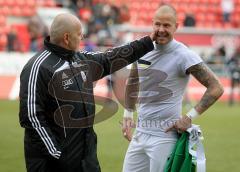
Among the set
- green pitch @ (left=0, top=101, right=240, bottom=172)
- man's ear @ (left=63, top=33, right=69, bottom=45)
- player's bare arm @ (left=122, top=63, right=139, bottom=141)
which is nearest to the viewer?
man's ear @ (left=63, top=33, right=69, bottom=45)

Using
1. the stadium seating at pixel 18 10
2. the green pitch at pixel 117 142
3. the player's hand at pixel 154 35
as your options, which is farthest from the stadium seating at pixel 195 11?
the player's hand at pixel 154 35

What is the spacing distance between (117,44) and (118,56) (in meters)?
19.0

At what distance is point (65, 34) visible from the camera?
577 cm

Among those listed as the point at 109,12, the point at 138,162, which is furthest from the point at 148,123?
the point at 109,12

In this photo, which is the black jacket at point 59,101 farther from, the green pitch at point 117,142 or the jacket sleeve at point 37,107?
the green pitch at point 117,142

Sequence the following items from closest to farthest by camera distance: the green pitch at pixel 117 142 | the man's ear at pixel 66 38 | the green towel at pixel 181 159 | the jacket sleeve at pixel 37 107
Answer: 1. the jacket sleeve at pixel 37 107
2. the man's ear at pixel 66 38
3. the green towel at pixel 181 159
4. the green pitch at pixel 117 142

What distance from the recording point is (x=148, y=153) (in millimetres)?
6727

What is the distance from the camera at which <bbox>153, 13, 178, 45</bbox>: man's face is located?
6.47 meters

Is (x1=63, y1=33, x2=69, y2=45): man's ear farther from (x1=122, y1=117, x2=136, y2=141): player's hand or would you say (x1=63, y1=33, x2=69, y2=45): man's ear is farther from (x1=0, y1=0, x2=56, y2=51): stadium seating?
(x1=0, y1=0, x2=56, y2=51): stadium seating

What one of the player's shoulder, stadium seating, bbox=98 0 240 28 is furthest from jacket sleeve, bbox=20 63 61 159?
stadium seating, bbox=98 0 240 28

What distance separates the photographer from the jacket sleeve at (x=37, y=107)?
18.4ft

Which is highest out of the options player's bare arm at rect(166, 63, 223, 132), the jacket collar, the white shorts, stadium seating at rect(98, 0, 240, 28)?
the jacket collar

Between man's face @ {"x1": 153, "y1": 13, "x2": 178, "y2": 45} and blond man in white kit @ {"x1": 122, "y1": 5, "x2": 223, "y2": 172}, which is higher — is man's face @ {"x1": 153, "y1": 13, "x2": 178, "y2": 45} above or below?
above

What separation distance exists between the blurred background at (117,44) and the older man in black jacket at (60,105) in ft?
14.7
